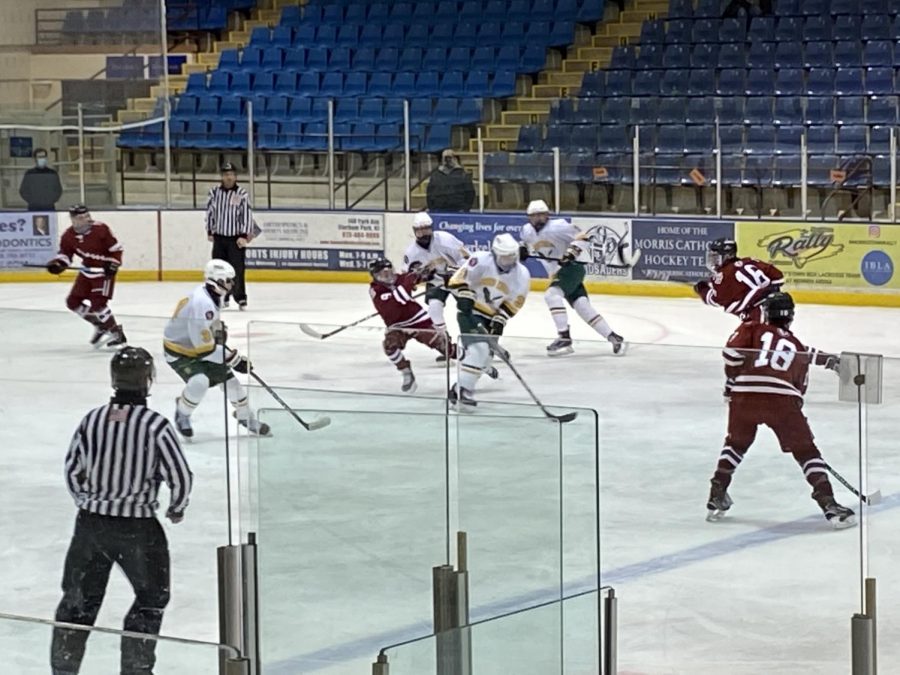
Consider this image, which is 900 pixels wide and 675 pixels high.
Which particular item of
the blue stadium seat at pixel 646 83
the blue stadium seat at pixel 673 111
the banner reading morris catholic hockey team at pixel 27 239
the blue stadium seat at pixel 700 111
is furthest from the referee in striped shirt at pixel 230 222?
the blue stadium seat at pixel 646 83

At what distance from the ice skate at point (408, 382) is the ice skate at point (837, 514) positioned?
1.10 metres

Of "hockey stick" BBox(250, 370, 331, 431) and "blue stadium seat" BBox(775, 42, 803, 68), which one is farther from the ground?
"blue stadium seat" BBox(775, 42, 803, 68)

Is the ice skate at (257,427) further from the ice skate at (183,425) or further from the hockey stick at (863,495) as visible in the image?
the hockey stick at (863,495)

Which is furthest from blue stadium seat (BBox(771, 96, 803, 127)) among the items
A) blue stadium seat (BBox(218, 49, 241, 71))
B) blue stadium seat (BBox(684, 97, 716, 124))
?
blue stadium seat (BBox(218, 49, 241, 71))

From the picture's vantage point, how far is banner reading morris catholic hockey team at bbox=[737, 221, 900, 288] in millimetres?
14492

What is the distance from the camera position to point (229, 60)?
828 inches

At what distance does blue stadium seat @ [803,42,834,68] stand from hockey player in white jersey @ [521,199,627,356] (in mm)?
5228

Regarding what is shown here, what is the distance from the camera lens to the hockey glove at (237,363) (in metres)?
4.94

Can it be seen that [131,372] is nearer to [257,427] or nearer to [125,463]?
[125,463]

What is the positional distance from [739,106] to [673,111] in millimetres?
666

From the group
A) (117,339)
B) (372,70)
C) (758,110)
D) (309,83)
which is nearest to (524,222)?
(758,110)

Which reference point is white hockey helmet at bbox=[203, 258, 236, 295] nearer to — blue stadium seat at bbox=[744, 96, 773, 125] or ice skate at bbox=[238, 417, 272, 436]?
ice skate at bbox=[238, 417, 272, 436]

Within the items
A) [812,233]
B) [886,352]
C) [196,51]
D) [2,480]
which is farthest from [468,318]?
[196,51]

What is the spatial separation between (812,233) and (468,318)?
4.58 meters
